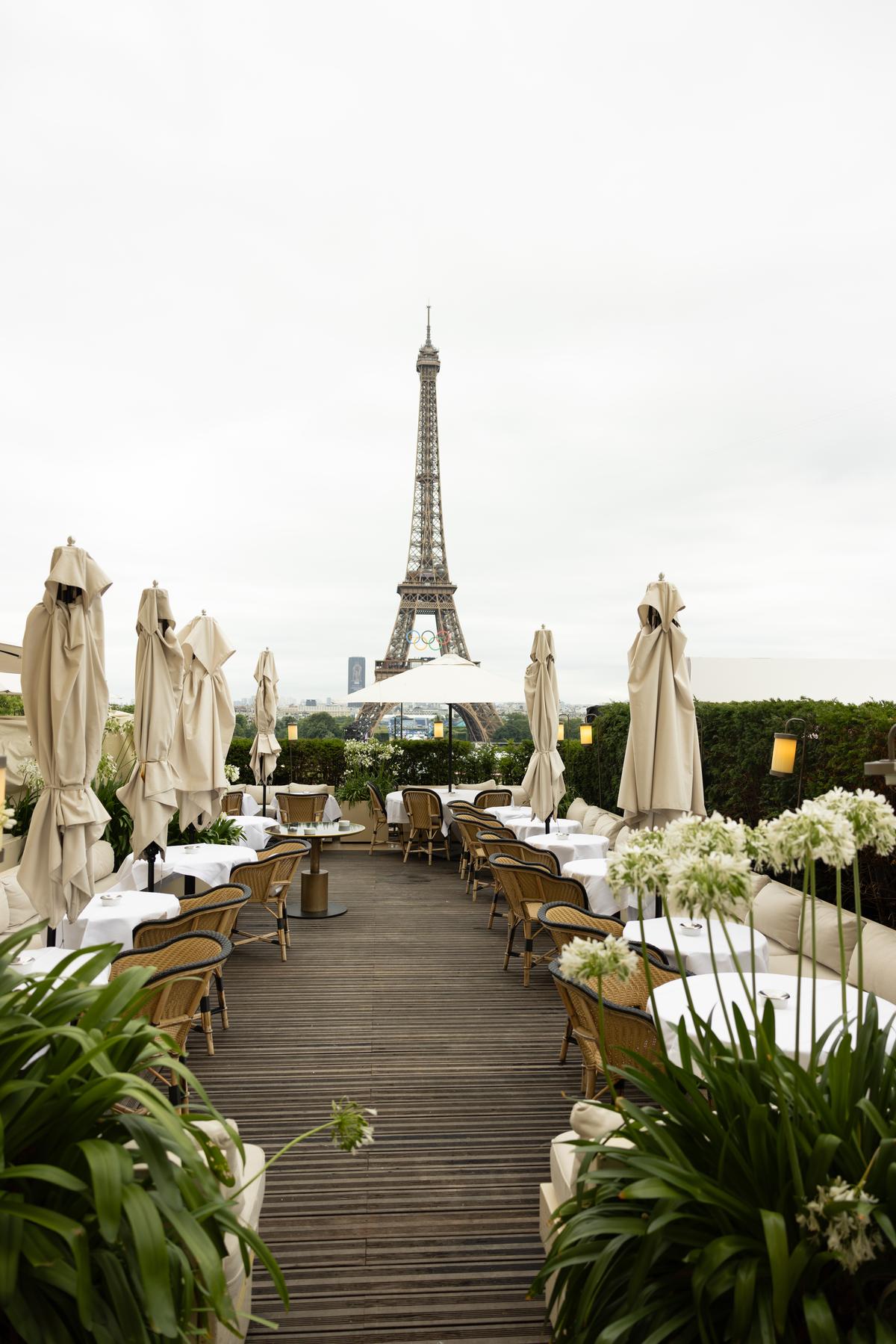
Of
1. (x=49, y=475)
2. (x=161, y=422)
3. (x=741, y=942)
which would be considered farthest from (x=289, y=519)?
(x=741, y=942)

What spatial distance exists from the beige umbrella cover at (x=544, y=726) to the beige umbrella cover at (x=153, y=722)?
3860 millimetres

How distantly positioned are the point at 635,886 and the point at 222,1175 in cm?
115

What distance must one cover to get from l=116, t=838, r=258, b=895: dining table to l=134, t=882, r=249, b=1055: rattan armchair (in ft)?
2.65

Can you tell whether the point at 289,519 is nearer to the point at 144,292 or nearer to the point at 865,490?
the point at 144,292

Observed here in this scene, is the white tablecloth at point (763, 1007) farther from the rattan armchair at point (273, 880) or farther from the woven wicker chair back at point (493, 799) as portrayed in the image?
the woven wicker chair back at point (493, 799)

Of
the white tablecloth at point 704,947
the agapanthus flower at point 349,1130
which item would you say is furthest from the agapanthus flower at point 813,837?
the white tablecloth at point 704,947

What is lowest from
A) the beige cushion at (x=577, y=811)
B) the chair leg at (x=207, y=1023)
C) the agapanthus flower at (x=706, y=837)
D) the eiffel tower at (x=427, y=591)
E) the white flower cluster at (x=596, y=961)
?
the chair leg at (x=207, y=1023)

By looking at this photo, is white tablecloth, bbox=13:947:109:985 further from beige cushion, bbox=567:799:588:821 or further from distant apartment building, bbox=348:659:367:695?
distant apartment building, bbox=348:659:367:695

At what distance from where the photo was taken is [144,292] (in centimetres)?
1255

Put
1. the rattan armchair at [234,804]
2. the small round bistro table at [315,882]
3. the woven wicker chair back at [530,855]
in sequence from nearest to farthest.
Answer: the woven wicker chair back at [530,855] → the small round bistro table at [315,882] → the rattan armchair at [234,804]

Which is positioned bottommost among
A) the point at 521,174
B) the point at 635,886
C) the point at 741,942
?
the point at 741,942

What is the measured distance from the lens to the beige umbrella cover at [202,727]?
683cm

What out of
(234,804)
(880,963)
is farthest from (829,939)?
(234,804)

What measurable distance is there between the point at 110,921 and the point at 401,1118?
2.11 meters
